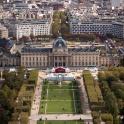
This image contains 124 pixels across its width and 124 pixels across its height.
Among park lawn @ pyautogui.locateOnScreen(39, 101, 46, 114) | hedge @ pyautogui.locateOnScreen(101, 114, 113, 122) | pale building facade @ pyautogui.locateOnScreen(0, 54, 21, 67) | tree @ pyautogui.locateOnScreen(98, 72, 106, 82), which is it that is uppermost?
hedge @ pyautogui.locateOnScreen(101, 114, 113, 122)

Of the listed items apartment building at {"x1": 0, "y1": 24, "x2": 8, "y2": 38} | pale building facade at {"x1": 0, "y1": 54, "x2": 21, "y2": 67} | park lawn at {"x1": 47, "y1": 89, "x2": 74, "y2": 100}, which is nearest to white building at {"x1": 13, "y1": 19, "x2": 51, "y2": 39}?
apartment building at {"x1": 0, "y1": 24, "x2": 8, "y2": 38}

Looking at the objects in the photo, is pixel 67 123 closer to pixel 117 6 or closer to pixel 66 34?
pixel 66 34

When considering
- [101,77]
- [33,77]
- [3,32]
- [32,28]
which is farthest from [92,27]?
[33,77]

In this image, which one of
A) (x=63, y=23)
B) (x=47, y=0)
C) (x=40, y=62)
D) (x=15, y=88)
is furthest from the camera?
(x=47, y=0)

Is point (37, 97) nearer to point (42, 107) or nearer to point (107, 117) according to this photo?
point (42, 107)

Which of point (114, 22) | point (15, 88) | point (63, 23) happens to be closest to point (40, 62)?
point (15, 88)

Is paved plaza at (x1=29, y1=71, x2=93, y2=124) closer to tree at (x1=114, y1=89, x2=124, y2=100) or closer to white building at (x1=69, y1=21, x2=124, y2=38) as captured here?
tree at (x1=114, y1=89, x2=124, y2=100)

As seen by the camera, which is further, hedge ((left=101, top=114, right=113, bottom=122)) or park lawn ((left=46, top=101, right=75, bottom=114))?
park lawn ((left=46, top=101, right=75, bottom=114))

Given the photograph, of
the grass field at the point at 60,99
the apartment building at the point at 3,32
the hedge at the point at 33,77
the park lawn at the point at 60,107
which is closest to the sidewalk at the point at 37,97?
the grass field at the point at 60,99
